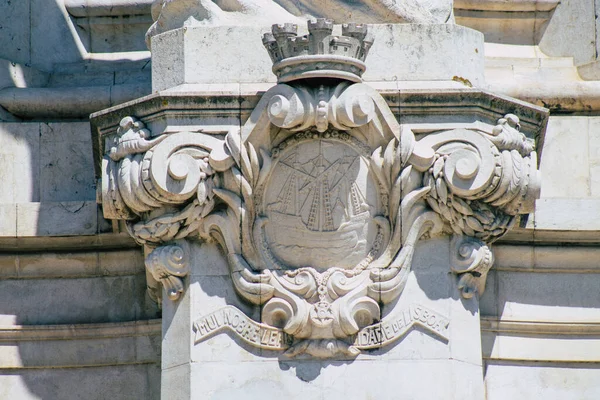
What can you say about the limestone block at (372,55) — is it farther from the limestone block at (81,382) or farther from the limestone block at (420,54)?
the limestone block at (81,382)

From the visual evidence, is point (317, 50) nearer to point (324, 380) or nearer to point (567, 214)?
point (324, 380)

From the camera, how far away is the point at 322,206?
16188 millimetres

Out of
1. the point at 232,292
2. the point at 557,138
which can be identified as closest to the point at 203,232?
the point at 232,292

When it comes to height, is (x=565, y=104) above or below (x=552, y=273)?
above

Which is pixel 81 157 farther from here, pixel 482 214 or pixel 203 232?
pixel 482 214

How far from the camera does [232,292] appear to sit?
53.5 feet

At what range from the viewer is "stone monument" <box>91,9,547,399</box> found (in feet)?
52.7

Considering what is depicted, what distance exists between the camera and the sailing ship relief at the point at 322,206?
16203mm

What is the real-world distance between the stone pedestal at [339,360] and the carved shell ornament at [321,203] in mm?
71

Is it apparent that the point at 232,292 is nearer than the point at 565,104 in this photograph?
Yes

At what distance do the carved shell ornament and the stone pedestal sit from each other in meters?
0.07

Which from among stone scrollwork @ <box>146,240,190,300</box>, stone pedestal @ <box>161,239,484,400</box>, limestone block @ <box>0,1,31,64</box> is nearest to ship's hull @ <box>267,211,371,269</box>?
stone pedestal @ <box>161,239,484,400</box>

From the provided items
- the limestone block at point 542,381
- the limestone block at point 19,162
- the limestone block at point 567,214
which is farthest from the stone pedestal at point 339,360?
the limestone block at point 19,162

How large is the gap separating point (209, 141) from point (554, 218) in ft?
8.64
